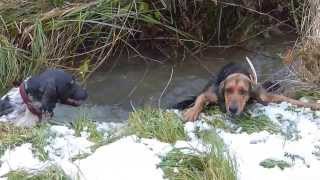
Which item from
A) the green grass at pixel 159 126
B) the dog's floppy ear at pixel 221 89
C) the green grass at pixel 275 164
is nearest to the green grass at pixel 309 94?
the dog's floppy ear at pixel 221 89

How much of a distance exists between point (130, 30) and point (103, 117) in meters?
1.52

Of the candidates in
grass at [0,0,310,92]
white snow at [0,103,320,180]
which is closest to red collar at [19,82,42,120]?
white snow at [0,103,320,180]

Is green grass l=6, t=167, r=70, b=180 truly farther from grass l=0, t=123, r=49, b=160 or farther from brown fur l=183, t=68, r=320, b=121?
brown fur l=183, t=68, r=320, b=121

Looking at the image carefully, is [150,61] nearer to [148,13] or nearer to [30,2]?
[148,13]

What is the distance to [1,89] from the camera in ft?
24.8

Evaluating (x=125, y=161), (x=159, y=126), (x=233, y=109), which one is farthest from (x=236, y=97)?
(x=125, y=161)

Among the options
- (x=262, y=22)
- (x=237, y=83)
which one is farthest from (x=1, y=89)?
(x=262, y=22)

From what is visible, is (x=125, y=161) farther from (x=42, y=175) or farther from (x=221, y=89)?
(x=221, y=89)

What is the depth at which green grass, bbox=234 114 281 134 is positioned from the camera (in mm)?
5583

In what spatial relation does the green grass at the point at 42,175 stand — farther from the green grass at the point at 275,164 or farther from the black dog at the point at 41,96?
the green grass at the point at 275,164

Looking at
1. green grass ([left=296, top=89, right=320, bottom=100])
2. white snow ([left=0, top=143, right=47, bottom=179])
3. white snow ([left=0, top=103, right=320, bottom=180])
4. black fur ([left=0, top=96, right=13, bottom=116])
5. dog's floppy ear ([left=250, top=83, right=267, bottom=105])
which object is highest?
dog's floppy ear ([left=250, top=83, right=267, bottom=105])

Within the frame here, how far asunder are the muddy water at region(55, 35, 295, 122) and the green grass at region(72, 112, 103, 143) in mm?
775

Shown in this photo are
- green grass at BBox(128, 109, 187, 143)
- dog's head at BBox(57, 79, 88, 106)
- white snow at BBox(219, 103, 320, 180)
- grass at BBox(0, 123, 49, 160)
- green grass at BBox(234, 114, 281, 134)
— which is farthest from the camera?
dog's head at BBox(57, 79, 88, 106)

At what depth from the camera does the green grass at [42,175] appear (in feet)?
15.6
